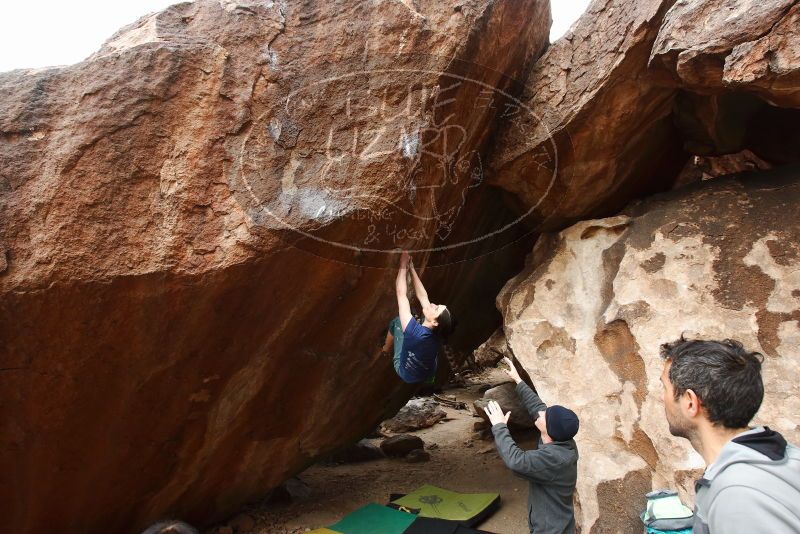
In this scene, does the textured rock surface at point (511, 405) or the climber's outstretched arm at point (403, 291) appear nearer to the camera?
the climber's outstretched arm at point (403, 291)

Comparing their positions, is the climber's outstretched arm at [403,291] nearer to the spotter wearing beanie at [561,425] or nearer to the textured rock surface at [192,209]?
the textured rock surface at [192,209]

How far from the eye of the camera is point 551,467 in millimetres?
2834

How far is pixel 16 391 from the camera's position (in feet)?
10.1

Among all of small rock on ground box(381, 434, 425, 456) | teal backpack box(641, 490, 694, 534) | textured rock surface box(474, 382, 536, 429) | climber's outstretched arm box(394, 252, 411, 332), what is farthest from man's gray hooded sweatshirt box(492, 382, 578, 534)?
small rock on ground box(381, 434, 425, 456)

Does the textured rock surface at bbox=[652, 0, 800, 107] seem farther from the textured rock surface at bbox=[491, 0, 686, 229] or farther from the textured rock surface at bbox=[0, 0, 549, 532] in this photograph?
the textured rock surface at bbox=[0, 0, 549, 532]

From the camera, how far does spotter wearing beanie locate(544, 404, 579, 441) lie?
2877mm

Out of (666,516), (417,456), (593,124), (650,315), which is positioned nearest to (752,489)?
(666,516)

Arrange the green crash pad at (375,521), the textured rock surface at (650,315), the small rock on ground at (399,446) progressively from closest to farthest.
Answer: the textured rock surface at (650,315) → the green crash pad at (375,521) → the small rock on ground at (399,446)

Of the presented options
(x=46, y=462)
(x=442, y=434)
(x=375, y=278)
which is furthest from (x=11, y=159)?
(x=442, y=434)

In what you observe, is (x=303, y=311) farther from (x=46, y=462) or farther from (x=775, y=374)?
(x=775, y=374)

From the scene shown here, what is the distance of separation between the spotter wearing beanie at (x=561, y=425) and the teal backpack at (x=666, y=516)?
1.50 feet

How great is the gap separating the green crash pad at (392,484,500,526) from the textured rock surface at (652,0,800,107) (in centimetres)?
362

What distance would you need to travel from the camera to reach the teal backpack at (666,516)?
2230mm

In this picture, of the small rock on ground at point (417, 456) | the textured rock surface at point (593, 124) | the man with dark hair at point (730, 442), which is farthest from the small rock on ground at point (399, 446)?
the man with dark hair at point (730, 442)
